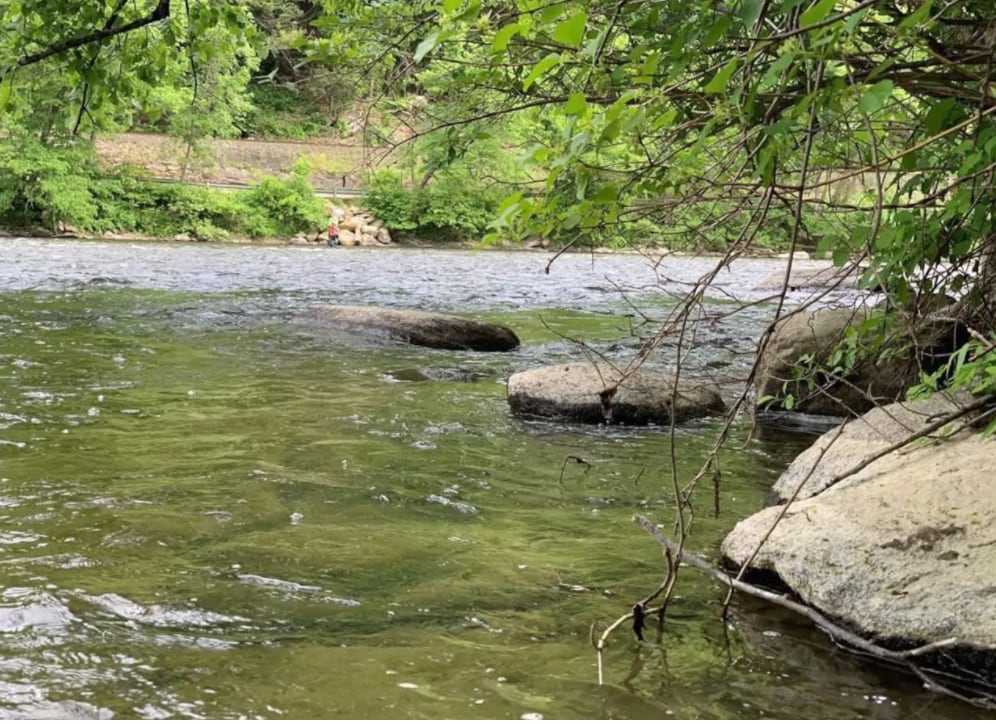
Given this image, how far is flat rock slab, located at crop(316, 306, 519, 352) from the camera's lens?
10.9 meters

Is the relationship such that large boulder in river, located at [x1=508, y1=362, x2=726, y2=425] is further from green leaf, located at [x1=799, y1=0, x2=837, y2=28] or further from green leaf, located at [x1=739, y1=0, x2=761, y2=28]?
green leaf, located at [x1=799, y1=0, x2=837, y2=28]

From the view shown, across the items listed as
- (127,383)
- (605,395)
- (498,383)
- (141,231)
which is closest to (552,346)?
(498,383)

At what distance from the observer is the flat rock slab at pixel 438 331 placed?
10875 millimetres

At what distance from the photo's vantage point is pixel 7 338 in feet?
31.8

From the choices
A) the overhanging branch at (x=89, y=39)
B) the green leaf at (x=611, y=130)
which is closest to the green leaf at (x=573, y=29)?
the green leaf at (x=611, y=130)

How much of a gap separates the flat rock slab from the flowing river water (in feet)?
5.76

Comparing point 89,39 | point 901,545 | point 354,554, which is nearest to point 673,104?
point 901,545

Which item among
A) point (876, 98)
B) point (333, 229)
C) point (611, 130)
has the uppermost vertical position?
→ point (876, 98)

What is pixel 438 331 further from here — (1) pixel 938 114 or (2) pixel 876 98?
(2) pixel 876 98

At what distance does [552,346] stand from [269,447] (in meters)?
6.04

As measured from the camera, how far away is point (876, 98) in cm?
203

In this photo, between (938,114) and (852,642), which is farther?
(852,642)

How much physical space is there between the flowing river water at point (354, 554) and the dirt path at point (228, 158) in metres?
26.9

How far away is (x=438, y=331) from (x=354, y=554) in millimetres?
7070
